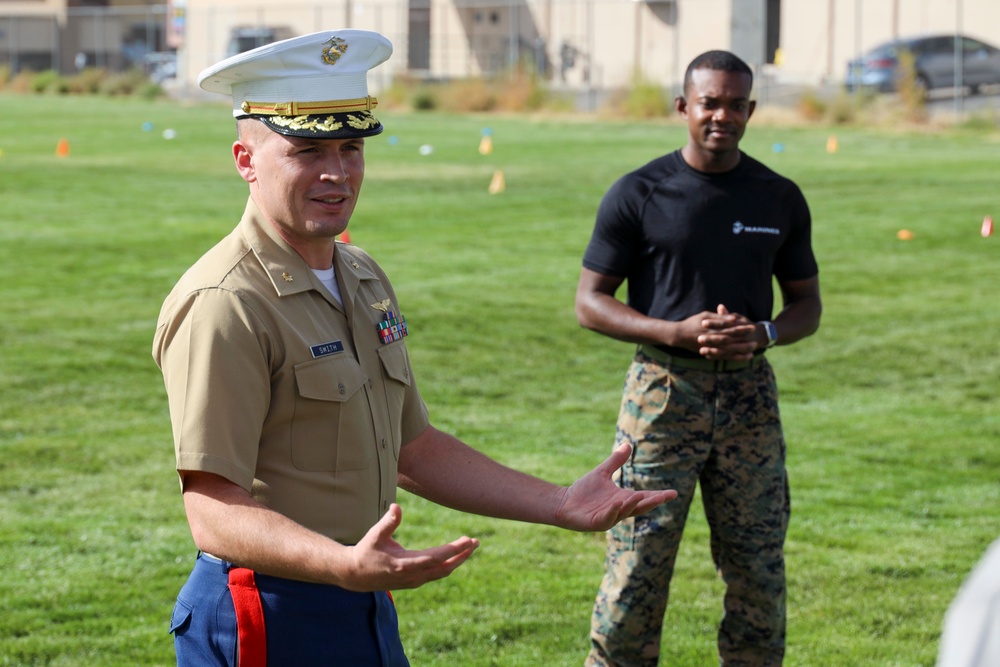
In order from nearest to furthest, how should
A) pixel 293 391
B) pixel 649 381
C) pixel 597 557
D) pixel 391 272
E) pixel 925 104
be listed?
pixel 293 391
pixel 649 381
pixel 597 557
pixel 391 272
pixel 925 104

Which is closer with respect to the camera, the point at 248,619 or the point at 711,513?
the point at 248,619

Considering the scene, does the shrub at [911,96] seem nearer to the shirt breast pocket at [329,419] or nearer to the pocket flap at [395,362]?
the pocket flap at [395,362]

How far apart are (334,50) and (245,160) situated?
0.30 m

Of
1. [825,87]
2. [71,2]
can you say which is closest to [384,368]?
[825,87]

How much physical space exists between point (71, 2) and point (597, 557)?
249 feet

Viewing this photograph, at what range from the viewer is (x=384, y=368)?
121 inches

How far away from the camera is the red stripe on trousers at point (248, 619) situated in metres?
2.88

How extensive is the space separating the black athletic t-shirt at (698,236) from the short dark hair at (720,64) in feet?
1.09

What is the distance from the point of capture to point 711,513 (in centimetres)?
495

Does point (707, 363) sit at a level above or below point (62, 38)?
below

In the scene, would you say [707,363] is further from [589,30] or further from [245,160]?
[589,30]

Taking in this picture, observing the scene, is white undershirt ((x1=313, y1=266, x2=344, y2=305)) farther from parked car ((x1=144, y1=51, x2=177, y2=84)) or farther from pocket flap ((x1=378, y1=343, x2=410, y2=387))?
parked car ((x1=144, y1=51, x2=177, y2=84))

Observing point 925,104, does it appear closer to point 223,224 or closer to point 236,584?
point 223,224

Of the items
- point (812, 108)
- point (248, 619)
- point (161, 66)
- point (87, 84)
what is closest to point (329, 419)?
point (248, 619)
